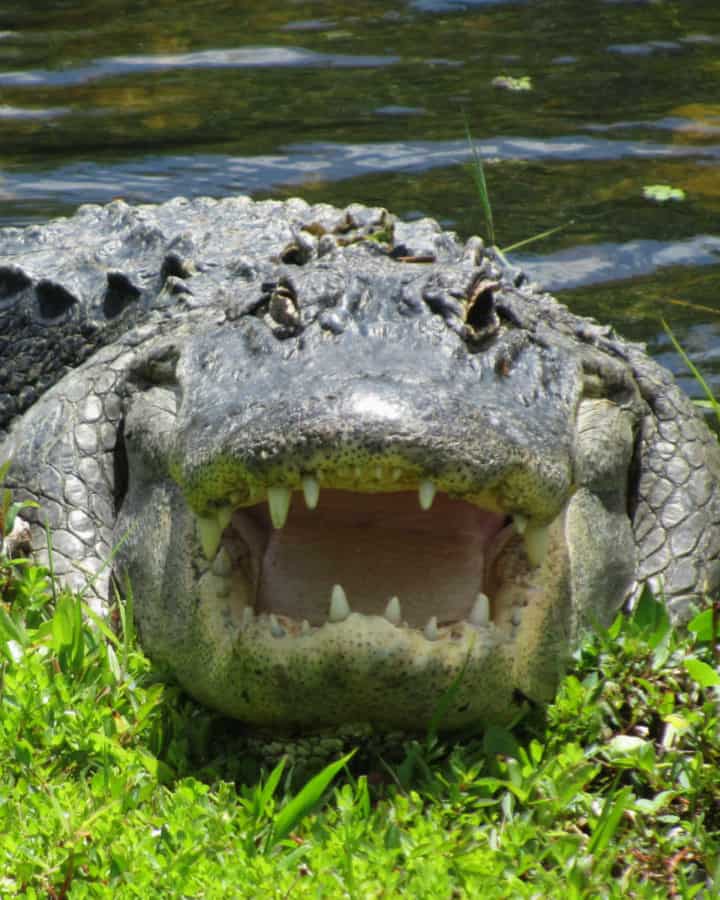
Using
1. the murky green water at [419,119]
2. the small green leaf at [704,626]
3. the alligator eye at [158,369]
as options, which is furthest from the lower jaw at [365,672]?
the murky green water at [419,119]

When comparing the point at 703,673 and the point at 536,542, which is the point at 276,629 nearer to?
the point at 536,542

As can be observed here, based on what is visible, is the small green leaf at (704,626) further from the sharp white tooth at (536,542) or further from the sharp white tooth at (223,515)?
the sharp white tooth at (223,515)

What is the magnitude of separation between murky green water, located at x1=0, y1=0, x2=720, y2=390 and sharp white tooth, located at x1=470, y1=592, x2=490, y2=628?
353cm

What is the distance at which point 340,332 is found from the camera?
323 centimetres

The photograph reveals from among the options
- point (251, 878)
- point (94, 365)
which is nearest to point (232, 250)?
point (94, 365)

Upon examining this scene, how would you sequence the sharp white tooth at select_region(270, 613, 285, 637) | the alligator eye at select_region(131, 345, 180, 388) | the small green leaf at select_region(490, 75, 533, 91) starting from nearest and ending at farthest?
the sharp white tooth at select_region(270, 613, 285, 637) < the alligator eye at select_region(131, 345, 180, 388) < the small green leaf at select_region(490, 75, 533, 91)

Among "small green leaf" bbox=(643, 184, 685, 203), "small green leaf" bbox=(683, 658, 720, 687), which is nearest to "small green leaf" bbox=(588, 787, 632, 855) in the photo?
"small green leaf" bbox=(683, 658, 720, 687)

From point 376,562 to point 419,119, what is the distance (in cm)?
648

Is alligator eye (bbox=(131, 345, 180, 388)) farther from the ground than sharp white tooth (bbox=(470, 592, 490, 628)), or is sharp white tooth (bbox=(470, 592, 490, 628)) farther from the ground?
alligator eye (bbox=(131, 345, 180, 388))

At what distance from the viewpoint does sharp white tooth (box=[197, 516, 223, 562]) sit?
3164mm

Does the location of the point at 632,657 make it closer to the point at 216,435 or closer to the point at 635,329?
the point at 216,435

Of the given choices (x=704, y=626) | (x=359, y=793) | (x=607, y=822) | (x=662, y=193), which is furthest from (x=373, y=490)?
(x=662, y=193)

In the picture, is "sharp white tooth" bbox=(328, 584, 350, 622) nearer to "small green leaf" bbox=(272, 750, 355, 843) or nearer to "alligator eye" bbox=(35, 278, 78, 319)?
"small green leaf" bbox=(272, 750, 355, 843)

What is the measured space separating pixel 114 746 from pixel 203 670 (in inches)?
11.9
